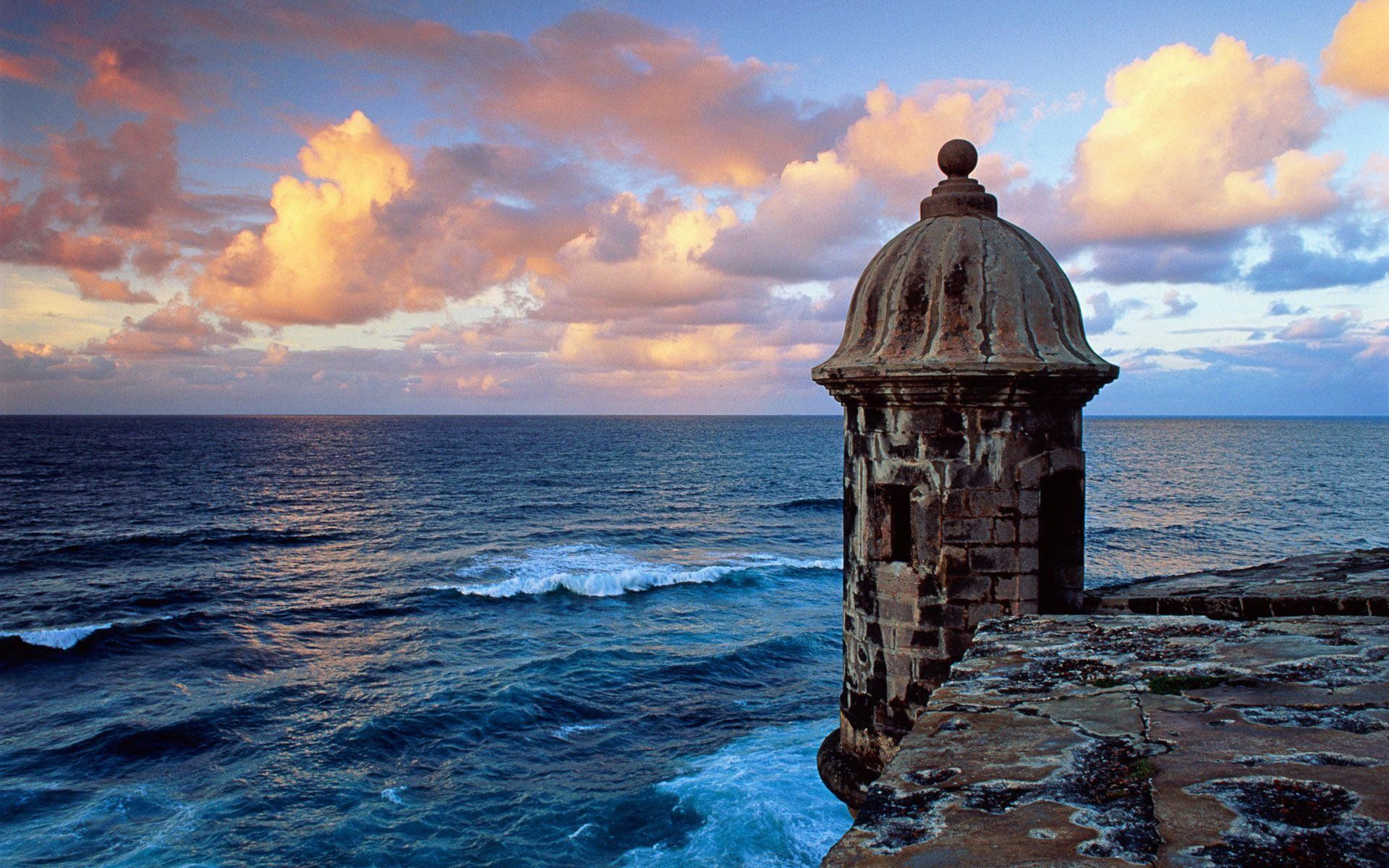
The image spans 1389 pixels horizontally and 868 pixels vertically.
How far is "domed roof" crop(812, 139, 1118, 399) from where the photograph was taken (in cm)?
602

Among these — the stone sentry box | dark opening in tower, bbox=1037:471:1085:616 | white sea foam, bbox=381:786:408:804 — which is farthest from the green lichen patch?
white sea foam, bbox=381:786:408:804

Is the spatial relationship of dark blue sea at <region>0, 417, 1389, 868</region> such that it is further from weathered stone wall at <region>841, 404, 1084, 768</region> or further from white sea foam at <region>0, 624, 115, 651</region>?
weathered stone wall at <region>841, 404, 1084, 768</region>

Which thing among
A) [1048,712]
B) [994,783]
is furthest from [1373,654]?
[994,783]

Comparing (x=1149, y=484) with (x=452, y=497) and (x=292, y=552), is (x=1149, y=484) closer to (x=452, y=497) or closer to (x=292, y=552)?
(x=452, y=497)

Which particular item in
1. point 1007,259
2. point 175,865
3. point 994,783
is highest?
point 1007,259

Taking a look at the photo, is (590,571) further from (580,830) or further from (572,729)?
(580,830)

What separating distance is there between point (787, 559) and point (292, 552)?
19562 millimetres

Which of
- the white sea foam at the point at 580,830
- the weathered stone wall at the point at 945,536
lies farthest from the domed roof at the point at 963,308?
the white sea foam at the point at 580,830

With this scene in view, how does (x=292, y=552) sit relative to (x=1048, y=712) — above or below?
below

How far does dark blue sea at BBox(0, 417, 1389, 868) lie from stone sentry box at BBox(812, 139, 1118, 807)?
7.18m

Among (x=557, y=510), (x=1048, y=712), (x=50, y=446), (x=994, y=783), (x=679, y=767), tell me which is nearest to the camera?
(x=994, y=783)

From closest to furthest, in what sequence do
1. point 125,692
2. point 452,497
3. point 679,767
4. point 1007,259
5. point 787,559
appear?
point 1007,259
point 679,767
point 125,692
point 787,559
point 452,497

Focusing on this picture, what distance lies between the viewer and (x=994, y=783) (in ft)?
8.57

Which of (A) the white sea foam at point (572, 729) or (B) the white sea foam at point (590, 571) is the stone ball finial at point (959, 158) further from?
(B) the white sea foam at point (590, 571)
